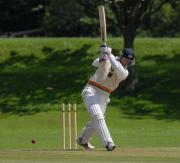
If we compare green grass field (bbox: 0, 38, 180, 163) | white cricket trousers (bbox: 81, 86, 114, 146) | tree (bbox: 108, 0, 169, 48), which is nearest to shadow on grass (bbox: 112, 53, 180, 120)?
green grass field (bbox: 0, 38, 180, 163)

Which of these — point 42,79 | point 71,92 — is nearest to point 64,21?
point 42,79

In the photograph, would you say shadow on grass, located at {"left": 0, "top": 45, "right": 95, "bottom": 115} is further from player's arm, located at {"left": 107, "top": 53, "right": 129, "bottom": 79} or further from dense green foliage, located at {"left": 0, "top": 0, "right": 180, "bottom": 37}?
dense green foliage, located at {"left": 0, "top": 0, "right": 180, "bottom": 37}

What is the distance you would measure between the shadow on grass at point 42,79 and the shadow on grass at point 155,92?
2088 mm

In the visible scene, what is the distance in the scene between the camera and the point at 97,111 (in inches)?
603

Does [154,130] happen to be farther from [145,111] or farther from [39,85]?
[39,85]

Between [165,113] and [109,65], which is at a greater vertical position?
[109,65]

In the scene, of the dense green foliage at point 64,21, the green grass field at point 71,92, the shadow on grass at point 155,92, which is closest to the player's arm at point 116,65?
the green grass field at point 71,92

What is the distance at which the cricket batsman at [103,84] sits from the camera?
1519cm

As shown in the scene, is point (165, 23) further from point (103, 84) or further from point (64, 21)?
point (103, 84)

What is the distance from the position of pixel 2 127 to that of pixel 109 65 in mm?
13188

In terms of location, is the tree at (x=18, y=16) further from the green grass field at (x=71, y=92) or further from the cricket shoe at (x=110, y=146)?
the cricket shoe at (x=110, y=146)

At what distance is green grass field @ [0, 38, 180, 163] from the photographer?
25516 millimetres

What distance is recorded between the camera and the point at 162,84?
3312cm

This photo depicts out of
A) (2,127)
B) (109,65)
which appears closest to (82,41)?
(2,127)
